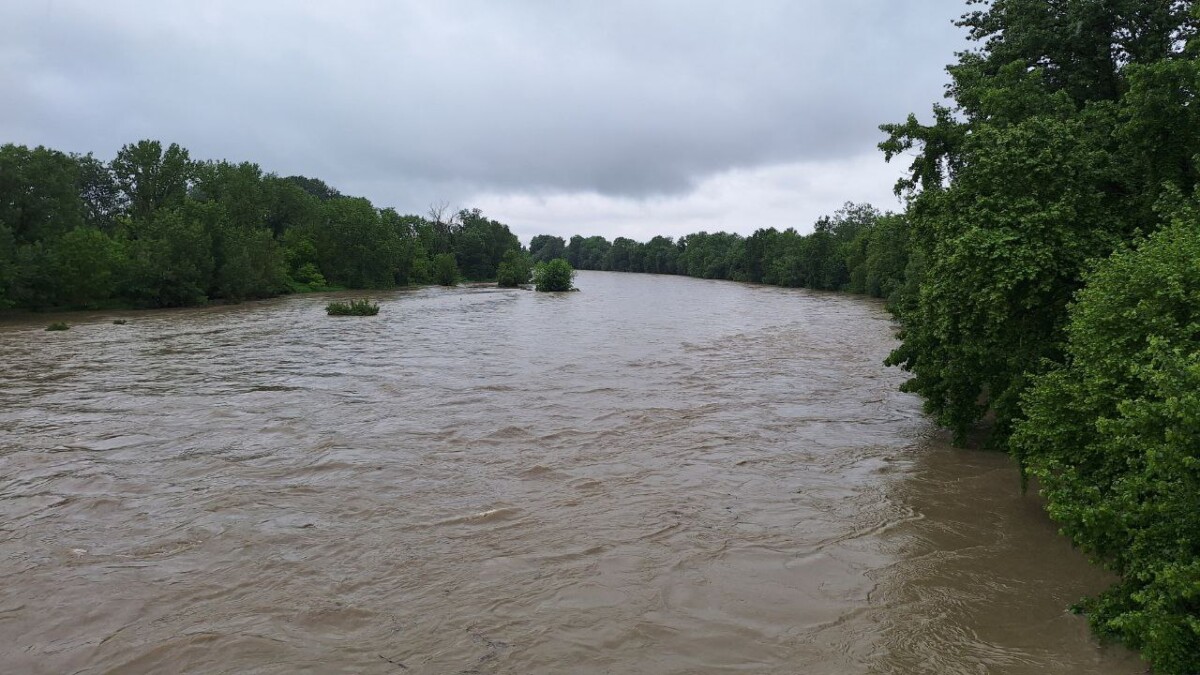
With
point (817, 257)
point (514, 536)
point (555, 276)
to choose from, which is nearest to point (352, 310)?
point (514, 536)

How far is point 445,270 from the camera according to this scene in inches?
3671

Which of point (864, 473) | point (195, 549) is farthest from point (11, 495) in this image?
point (864, 473)

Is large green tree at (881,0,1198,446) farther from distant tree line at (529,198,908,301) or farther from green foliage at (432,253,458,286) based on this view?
green foliage at (432,253,458,286)

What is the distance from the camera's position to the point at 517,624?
6.42m

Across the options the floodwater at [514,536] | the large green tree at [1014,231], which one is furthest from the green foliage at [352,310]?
the large green tree at [1014,231]

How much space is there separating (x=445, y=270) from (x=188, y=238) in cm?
4594

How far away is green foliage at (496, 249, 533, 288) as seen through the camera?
9056cm

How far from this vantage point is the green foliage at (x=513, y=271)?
90562 millimetres

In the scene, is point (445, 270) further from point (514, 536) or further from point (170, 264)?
point (514, 536)

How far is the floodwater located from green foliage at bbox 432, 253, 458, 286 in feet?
247

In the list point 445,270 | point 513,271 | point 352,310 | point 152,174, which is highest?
point 152,174

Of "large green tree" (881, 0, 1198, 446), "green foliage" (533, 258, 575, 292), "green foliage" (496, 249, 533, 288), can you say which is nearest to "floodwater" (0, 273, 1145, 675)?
"large green tree" (881, 0, 1198, 446)

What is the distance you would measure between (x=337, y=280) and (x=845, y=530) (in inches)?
3068

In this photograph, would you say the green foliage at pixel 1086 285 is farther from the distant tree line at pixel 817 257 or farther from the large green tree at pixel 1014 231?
the distant tree line at pixel 817 257
